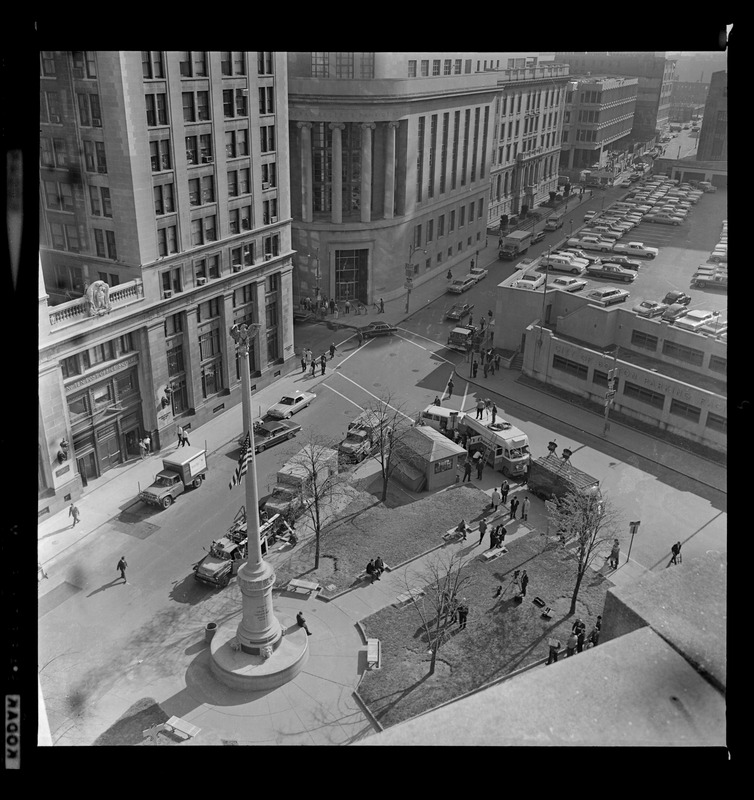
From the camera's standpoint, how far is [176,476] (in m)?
20.3

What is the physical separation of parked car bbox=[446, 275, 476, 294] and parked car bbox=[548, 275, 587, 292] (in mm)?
9236

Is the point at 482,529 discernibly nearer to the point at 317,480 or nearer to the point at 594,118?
the point at 317,480

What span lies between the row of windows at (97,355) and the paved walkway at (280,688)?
10.2 feet

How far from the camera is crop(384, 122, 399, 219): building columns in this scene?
35.5 meters

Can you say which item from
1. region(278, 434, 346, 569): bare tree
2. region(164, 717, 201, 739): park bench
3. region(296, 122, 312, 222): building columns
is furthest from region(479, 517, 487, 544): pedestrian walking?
region(296, 122, 312, 222): building columns

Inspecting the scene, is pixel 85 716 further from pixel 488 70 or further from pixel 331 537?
pixel 488 70

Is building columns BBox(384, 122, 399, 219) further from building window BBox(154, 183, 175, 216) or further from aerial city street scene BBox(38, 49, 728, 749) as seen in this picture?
building window BBox(154, 183, 175, 216)

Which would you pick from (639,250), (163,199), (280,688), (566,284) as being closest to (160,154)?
(163,199)

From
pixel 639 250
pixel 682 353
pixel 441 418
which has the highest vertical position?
pixel 639 250

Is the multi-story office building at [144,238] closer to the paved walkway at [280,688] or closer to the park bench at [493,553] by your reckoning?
the paved walkway at [280,688]

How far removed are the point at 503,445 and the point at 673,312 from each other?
7249 millimetres

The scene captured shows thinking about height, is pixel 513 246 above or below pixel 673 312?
below

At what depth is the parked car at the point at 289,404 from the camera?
2430cm

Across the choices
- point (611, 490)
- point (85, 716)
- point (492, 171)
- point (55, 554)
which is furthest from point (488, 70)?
point (85, 716)
